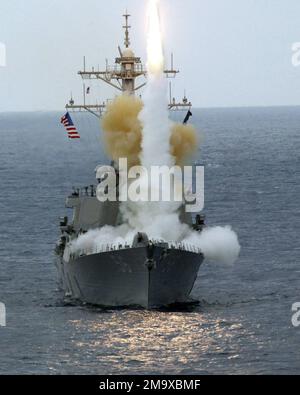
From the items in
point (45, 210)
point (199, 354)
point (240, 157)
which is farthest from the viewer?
point (240, 157)

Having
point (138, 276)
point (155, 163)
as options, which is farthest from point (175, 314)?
point (155, 163)

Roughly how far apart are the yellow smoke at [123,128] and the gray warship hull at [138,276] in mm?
6685

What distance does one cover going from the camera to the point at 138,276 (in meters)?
52.4

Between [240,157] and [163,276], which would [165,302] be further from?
[240,157]

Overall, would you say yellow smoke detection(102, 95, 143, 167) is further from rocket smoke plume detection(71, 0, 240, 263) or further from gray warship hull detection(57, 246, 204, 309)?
gray warship hull detection(57, 246, 204, 309)

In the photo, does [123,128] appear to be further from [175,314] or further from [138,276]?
[175,314]

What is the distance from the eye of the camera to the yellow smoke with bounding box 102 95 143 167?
190ft

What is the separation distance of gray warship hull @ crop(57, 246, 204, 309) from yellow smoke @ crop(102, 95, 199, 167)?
253 inches

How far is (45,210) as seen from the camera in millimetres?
87750

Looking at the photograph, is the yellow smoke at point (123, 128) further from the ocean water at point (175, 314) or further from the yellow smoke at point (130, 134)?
the ocean water at point (175, 314)
